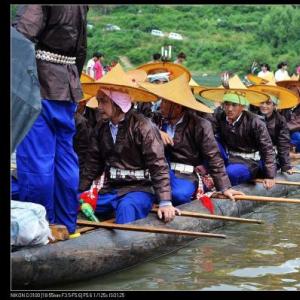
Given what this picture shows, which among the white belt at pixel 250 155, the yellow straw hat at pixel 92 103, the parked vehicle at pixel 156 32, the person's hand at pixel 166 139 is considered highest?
the parked vehicle at pixel 156 32

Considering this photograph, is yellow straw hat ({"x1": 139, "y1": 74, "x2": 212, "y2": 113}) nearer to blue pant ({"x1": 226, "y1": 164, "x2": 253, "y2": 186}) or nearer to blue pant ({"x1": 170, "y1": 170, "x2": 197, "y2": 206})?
blue pant ({"x1": 170, "y1": 170, "x2": 197, "y2": 206})

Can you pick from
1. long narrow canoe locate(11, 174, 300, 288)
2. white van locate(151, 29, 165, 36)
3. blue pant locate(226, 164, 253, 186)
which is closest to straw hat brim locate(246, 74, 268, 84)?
blue pant locate(226, 164, 253, 186)

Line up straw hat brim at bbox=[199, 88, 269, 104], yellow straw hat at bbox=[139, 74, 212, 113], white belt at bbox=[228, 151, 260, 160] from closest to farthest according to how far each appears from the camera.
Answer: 1. yellow straw hat at bbox=[139, 74, 212, 113]
2. straw hat brim at bbox=[199, 88, 269, 104]
3. white belt at bbox=[228, 151, 260, 160]

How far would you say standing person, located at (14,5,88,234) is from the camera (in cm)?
420

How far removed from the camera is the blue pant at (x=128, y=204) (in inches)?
198

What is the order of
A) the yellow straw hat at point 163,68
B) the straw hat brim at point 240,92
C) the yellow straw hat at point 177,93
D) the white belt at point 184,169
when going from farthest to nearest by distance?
the yellow straw hat at point 163,68 → the straw hat brim at point 240,92 → the white belt at point 184,169 → the yellow straw hat at point 177,93

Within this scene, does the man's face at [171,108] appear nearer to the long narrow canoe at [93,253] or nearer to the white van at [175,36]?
the long narrow canoe at [93,253]

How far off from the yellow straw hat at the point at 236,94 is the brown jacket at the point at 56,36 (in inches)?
114

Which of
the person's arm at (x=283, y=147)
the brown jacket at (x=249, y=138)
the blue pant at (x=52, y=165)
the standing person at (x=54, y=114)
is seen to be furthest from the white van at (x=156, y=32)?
the blue pant at (x=52, y=165)

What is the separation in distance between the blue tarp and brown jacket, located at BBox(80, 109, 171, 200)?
1.80m

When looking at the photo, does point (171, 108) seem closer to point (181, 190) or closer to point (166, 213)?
point (181, 190)

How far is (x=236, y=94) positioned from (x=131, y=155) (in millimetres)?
2225
